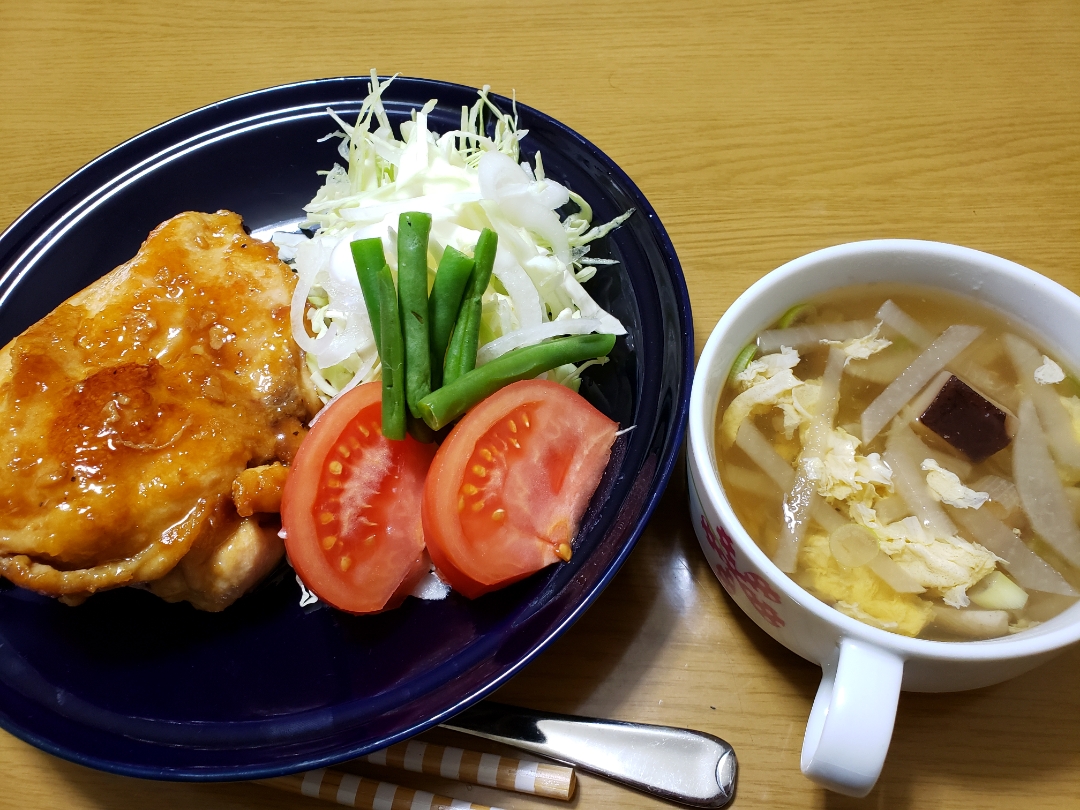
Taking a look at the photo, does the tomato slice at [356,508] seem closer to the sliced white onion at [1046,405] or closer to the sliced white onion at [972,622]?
the sliced white onion at [972,622]

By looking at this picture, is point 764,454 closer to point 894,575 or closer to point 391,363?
point 894,575

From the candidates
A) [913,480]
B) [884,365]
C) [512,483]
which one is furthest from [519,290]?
[913,480]

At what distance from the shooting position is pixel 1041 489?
1.19 metres

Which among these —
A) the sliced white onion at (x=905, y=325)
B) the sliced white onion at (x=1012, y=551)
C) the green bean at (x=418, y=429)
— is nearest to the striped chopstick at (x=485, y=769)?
the green bean at (x=418, y=429)

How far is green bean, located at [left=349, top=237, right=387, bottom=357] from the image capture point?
4.69ft

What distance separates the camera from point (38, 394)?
1373 mm

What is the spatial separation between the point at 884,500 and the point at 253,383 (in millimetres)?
1240

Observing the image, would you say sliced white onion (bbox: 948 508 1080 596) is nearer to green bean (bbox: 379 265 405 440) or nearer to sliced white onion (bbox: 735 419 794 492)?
sliced white onion (bbox: 735 419 794 492)

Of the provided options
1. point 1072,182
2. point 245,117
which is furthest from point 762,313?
point 245,117

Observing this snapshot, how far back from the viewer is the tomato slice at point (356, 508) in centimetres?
133

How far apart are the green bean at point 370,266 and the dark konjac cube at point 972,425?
106 cm

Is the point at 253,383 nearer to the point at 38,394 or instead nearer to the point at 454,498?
the point at 38,394

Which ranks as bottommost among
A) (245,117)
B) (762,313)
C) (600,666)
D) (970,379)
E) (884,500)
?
(600,666)

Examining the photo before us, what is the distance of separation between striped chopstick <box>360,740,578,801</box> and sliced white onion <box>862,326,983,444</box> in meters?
0.85
